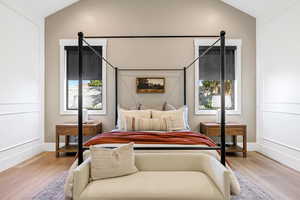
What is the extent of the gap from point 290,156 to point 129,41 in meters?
A: 3.68

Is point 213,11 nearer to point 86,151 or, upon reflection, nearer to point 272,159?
point 272,159

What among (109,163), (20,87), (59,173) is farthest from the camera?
(20,87)

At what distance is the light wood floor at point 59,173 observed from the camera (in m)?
2.40

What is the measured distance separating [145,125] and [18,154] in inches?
90.7

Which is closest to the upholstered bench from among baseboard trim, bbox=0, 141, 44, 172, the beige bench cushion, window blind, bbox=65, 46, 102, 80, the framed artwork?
the beige bench cushion

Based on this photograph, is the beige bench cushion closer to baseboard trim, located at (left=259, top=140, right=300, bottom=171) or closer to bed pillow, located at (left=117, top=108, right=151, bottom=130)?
bed pillow, located at (left=117, top=108, right=151, bottom=130)

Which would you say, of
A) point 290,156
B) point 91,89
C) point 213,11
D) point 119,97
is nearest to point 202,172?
point 290,156

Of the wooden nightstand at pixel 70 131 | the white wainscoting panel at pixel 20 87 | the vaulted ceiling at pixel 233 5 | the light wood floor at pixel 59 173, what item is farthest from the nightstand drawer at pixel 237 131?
the white wainscoting panel at pixel 20 87

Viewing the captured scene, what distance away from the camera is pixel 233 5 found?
4266 millimetres

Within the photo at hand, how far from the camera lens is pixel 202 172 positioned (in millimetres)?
2154

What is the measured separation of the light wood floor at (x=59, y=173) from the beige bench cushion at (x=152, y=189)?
1.10m

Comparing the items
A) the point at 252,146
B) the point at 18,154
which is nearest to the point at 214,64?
the point at 252,146

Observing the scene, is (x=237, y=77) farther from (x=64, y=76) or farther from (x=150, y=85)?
(x=64, y=76)

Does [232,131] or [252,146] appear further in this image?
[252,146]
